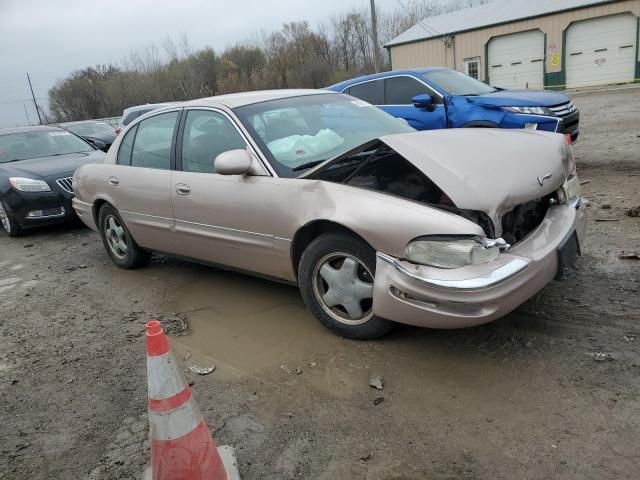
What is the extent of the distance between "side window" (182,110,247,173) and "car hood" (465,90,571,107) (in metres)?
4.72

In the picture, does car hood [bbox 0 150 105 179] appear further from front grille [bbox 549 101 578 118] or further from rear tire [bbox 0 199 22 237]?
front grille [bbox 549 101 578 118]

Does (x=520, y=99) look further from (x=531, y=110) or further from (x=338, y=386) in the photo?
(x=338, y=386)

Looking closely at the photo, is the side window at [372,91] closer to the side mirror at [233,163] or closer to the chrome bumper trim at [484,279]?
the side mirror at [233,163]

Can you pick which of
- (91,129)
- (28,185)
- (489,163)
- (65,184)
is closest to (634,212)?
(489,163)

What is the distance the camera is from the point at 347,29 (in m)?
58.0

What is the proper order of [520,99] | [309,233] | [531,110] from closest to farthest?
[309,233], [531,110], [520,99]

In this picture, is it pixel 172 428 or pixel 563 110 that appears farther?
pixel 563 110

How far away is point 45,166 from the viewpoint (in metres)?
7.73

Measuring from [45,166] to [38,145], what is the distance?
1.14 metres

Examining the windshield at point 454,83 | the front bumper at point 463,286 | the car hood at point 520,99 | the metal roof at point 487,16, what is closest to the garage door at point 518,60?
the metal roof at point 487,16

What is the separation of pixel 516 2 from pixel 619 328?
34.4 meters

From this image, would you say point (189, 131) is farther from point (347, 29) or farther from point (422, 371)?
point (347, 29)

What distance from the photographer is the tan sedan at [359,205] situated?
2.90 metres

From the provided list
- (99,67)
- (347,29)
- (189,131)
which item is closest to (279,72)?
(347,29)
